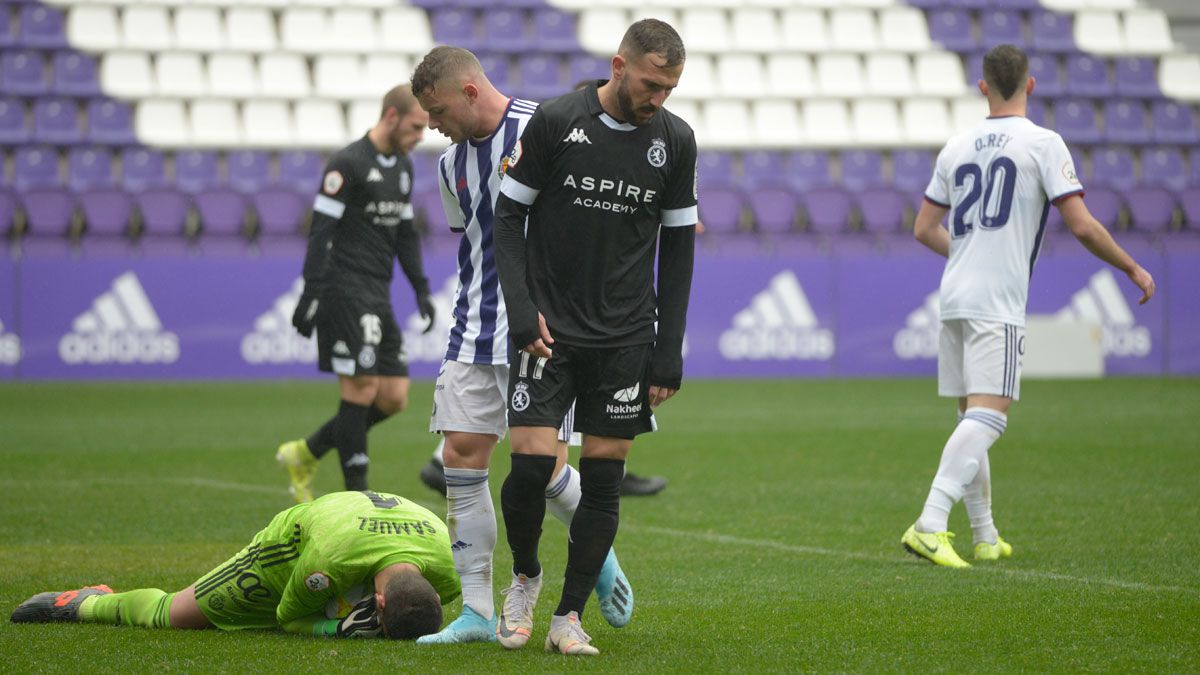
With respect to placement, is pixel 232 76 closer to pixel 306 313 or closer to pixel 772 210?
pixel 772 210

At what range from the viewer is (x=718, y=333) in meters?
20.0

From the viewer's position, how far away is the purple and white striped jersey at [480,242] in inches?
198

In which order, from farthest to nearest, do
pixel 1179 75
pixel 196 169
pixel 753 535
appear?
1. pixel 1179 75
2. pixel 196 169
3. pixel 753 535

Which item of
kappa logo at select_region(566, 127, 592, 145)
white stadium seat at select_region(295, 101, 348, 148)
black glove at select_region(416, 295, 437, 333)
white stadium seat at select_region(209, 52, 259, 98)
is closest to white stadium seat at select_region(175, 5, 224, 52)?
white stadium seat at select_region(209, 52, 259, 98)

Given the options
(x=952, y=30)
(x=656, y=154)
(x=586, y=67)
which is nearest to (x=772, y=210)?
(x=586, y=67)

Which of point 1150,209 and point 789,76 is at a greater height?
point 789,76

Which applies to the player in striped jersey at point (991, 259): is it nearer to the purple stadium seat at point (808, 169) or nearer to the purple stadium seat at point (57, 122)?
the purple stadium seat at point (808, 169)

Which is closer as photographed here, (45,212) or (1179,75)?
(45,212)

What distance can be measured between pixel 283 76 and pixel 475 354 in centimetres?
1921

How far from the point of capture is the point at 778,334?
20188 mm

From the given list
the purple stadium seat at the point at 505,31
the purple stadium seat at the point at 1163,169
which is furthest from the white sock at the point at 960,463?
the purple stadium seat at the point at 1163,169

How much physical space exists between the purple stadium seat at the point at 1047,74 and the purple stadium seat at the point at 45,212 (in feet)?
49.0

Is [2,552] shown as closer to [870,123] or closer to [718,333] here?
[718,333]

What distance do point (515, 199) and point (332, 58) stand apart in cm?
1953
